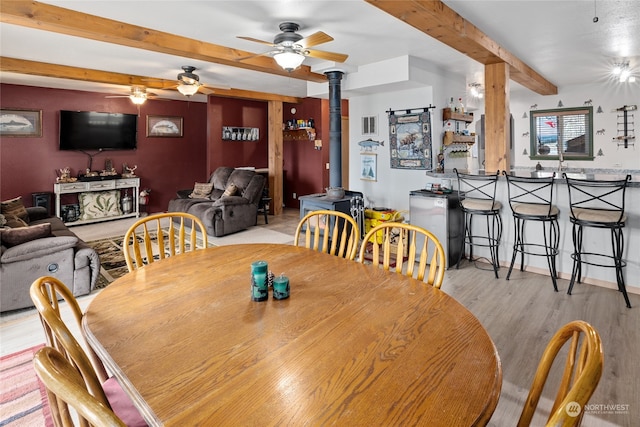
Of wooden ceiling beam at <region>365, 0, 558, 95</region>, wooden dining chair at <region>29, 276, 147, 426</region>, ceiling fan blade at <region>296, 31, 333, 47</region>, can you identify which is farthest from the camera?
ceiling fan blade at <region>296, 31, 333, 47</region>

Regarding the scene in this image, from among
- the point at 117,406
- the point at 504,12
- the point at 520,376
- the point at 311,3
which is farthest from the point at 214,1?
the point at 520,376

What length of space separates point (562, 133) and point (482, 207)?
15.8ft

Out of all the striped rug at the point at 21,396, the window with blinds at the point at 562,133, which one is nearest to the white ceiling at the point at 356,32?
the window with blinds at the point at 562,133

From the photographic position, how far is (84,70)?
5277 millimetres

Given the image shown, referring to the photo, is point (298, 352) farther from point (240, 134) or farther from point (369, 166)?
point (240, 134)

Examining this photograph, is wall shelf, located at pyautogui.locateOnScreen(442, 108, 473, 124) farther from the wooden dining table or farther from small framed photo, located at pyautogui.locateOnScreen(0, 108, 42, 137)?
small framed photo, located at pyautogui.locateOnScreen(0, 108, 42, 137)

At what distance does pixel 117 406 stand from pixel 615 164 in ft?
27.3

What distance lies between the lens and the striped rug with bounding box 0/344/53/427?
6.31 ft

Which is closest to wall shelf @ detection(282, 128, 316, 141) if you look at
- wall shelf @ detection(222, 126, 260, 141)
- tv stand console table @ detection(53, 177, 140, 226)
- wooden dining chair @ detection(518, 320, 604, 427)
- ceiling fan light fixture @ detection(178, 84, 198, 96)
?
wall shelf @ detection(222, 126, 260, 141)

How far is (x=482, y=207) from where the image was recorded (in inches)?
155

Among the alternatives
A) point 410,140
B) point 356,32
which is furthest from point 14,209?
point 410,140

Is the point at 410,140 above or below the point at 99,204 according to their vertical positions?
above

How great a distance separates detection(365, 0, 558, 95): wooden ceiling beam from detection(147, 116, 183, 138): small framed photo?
256 inches

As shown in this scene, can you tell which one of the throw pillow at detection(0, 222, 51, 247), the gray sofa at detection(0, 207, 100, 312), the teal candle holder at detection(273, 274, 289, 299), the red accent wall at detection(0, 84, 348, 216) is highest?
the red accent wall at detection(0, 84, 348, 216)
